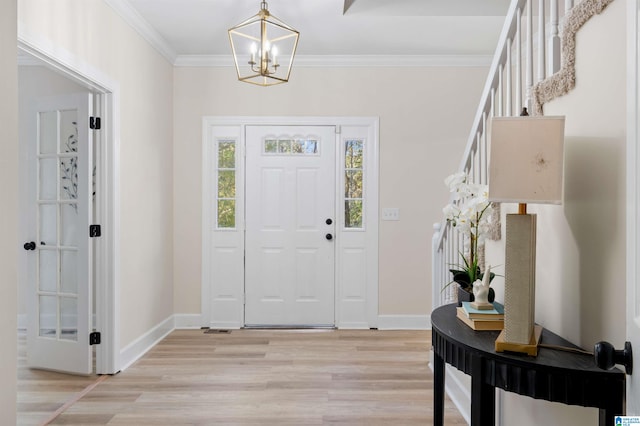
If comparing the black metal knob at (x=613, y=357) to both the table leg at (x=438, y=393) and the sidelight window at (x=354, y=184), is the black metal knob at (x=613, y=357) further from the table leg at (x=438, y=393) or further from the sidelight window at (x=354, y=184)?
the sidelight window at (x=354, y=184)

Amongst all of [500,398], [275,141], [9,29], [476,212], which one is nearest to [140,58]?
[275,141]

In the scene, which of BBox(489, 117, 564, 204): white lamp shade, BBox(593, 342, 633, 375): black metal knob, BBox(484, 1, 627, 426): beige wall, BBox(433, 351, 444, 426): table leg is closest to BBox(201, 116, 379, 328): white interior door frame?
BBox(433, 351, 444, 426): table leg

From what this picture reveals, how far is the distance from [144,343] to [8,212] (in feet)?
8.45

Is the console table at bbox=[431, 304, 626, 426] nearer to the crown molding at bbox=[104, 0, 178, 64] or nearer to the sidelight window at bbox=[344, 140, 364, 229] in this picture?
the sidelight window at bbox=[344, 140, 364, 229]

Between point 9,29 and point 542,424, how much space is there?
91.5 inches

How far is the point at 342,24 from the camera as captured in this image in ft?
12.0

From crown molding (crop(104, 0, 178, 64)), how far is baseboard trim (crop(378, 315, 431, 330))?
328cm

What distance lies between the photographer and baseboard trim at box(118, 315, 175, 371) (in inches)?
132

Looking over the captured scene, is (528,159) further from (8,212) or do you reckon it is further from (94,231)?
(94,231)

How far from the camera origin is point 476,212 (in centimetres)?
186

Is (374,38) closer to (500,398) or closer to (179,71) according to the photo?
(179,71)

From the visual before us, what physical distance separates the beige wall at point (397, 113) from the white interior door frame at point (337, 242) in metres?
0.09

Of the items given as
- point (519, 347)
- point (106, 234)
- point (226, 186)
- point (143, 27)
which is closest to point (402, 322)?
point (226, 186)

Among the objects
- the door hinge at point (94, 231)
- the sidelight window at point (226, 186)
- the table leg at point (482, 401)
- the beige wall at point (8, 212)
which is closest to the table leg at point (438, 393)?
the table leg at point (482, 401)
